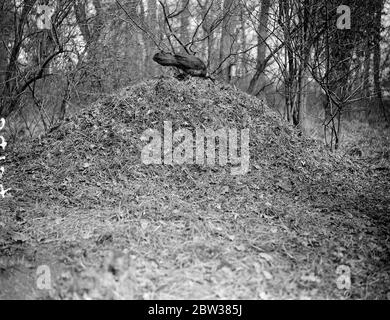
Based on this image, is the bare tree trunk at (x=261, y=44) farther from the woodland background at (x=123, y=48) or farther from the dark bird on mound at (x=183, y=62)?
the dark bird on mound at (x=183, y=62)

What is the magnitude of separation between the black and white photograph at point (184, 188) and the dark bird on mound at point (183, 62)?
2 centimetres

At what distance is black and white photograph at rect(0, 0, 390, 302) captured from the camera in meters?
2.34

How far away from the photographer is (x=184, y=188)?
12.1 feet

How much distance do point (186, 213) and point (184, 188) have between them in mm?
533

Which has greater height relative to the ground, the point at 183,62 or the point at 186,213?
the point at 183,62

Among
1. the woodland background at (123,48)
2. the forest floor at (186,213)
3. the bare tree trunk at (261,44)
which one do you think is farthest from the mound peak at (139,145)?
the bare tree trunk at (261,44)

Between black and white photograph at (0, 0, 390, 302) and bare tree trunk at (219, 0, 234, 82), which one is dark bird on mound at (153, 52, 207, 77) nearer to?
black and white photograph at (0, 0, 390, 302)

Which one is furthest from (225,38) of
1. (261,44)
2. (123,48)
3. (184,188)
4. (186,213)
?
(186,213)

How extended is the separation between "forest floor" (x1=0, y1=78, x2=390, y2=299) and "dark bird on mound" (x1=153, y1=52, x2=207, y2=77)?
322 millimetres

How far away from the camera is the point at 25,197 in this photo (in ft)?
11.9

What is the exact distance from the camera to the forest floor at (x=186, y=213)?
7.66 ft

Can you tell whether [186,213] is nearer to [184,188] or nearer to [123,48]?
[184,188]
